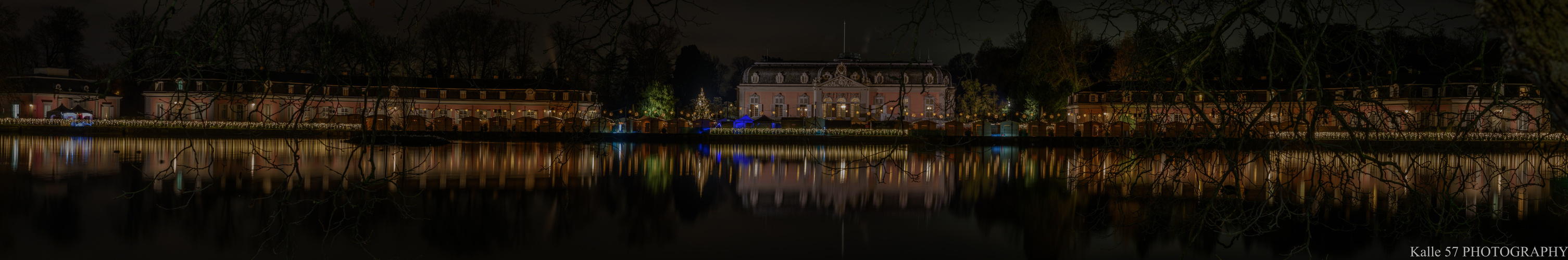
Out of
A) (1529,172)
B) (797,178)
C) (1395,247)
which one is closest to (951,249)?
(1395,247)

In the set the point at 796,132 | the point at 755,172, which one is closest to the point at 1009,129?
the point at 796,132

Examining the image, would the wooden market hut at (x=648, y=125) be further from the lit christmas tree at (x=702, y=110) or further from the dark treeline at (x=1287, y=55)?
the dark treeline at (x=1287, y=55)

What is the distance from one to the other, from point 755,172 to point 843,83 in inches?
1605

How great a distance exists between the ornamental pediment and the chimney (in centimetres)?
4703

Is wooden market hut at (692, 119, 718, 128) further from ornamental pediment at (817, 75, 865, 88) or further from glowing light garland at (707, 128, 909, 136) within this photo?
ornamental pediment at (817, 75, 865, 88)

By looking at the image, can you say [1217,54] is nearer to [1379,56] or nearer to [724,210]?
[1379,56]

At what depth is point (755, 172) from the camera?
61.1ft

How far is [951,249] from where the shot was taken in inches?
388

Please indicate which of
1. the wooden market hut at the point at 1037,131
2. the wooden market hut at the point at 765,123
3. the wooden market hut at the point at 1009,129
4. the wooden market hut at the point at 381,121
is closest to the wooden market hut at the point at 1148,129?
the wooden market hut at the point at 381,121

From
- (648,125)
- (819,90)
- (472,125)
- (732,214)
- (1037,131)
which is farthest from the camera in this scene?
(819,90)

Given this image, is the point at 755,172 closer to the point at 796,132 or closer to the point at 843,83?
the point at 796,132

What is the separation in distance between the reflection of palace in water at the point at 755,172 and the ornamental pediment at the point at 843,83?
30926mm

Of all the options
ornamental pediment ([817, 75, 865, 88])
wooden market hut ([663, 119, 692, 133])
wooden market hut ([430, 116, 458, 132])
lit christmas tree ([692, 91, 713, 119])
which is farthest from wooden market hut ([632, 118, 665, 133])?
ornamental pediment ([817, 75, 865, 88])

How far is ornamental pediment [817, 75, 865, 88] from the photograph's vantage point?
2296 inches
